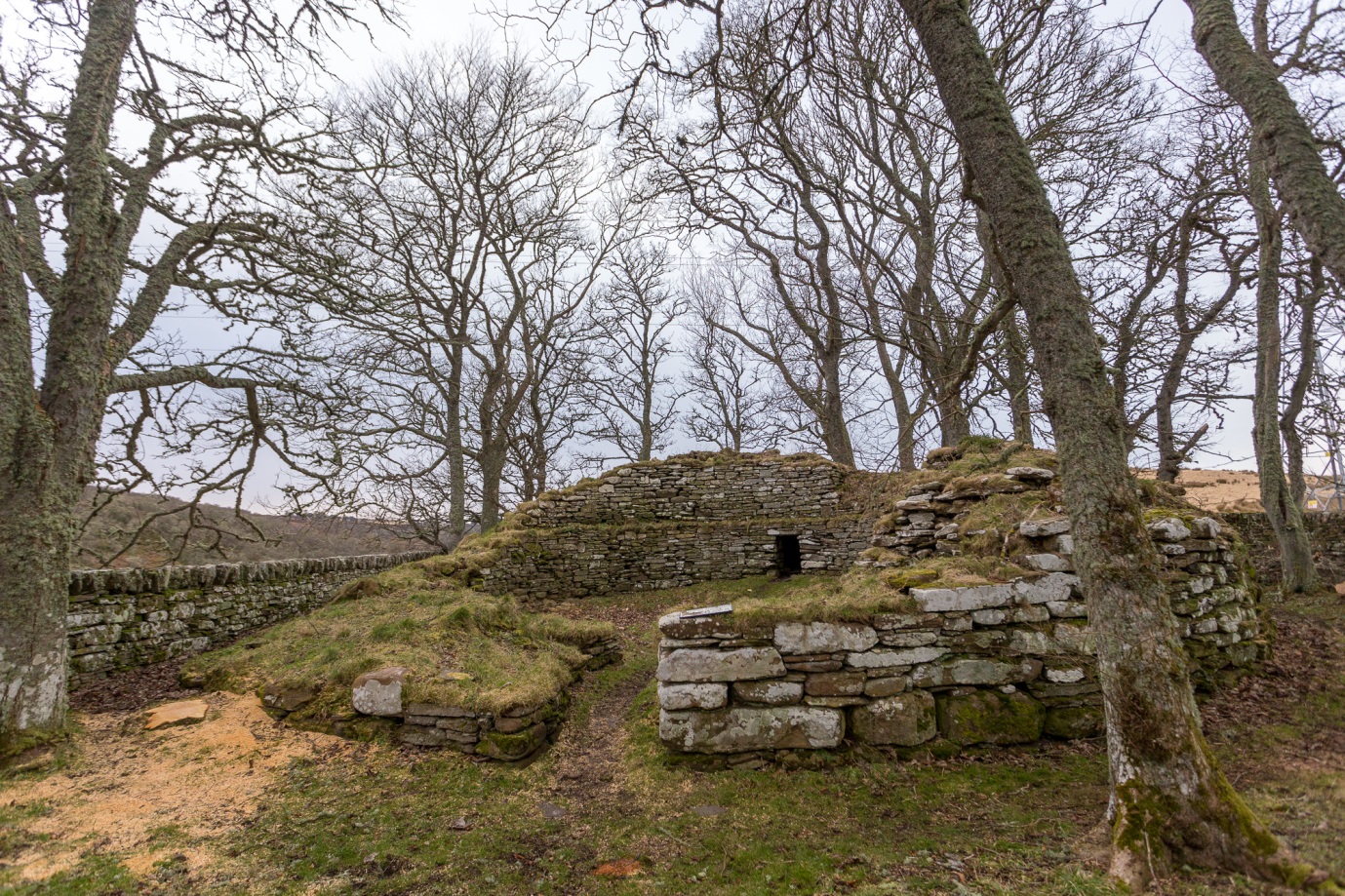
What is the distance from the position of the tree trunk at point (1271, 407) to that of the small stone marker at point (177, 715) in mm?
13452

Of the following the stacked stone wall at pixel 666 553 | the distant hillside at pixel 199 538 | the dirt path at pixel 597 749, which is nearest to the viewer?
the dirt path at pixel 597 749

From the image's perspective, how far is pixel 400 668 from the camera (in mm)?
4906

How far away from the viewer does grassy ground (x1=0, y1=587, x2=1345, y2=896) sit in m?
2.76

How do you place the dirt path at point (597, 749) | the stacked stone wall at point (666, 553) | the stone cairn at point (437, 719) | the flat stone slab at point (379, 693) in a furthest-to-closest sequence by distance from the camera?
the stacked stone wall at point (666, 553), the flat stone slab at point (379, 693), the stone cairn at point (437, 719), the dirt path at point (597, 749)

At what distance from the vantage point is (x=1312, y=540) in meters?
11.2

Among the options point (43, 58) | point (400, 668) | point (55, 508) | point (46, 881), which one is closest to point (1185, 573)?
point (400, 668)

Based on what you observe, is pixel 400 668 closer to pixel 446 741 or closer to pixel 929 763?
pixel 446 741

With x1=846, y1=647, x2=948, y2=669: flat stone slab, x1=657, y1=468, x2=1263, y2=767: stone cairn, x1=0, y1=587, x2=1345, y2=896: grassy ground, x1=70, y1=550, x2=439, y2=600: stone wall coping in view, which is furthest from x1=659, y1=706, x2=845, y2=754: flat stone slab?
x1=70, y1=550, x2=439, y2=600: stone wall coping

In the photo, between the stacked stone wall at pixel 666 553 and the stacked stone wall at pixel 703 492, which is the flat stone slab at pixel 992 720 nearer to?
the stacked stone wall at pixel 666 553

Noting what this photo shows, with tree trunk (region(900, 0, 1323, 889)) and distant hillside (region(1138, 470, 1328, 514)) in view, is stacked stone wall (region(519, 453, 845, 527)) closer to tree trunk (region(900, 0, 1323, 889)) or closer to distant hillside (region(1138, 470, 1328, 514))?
distant hillside (region(1138, 470, 1328, 514))

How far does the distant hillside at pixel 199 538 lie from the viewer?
298 inches

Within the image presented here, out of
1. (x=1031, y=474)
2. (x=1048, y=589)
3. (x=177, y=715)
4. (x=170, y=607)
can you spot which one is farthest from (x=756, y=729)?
(x=170, y=607)

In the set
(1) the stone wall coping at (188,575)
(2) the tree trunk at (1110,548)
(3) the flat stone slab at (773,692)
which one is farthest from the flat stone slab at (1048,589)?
(1) the stone wall coping at (188,575)

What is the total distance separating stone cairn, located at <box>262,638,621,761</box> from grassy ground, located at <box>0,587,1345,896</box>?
0.15 meters
